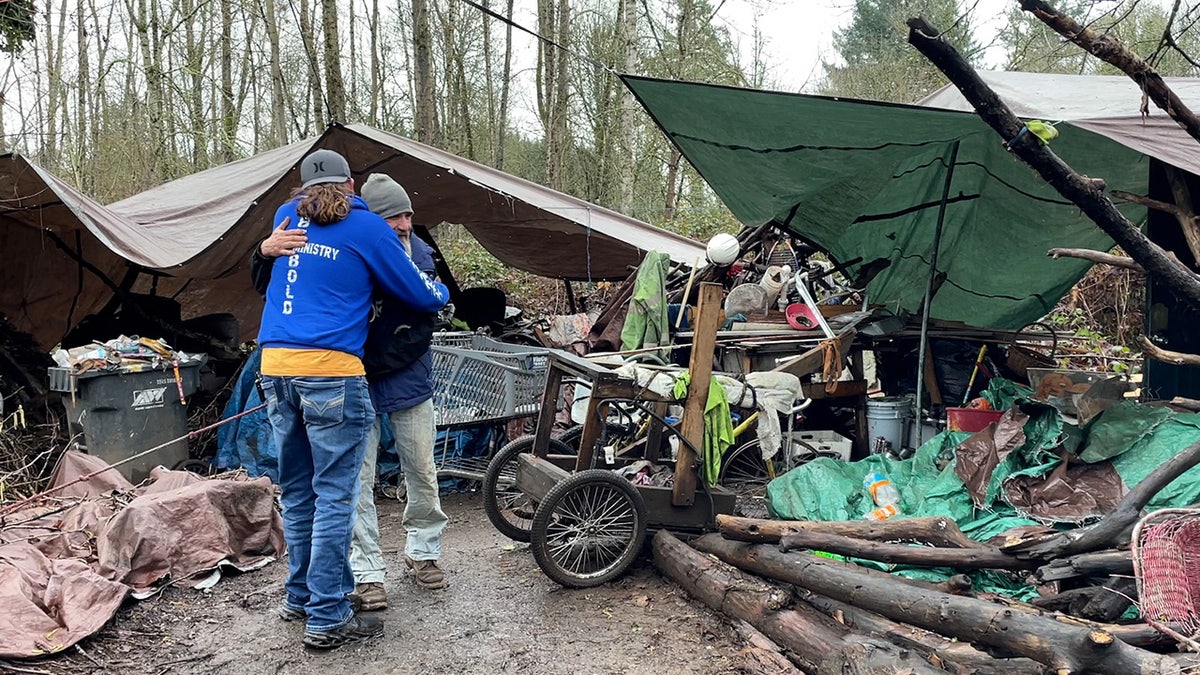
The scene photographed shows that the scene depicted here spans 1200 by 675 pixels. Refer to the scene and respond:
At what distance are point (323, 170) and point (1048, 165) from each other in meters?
2.87

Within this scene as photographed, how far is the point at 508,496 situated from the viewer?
16.7 ft

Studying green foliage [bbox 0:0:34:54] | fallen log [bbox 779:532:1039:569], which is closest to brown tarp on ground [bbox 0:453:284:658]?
fallen log [bbox 779:532:1039:569]

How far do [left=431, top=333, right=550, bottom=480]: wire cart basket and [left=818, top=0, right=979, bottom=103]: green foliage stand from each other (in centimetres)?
1075

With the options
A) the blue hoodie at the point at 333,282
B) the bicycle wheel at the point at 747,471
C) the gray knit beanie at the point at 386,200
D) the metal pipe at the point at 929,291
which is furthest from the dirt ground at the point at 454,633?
the metal pipe at the point at 929,291

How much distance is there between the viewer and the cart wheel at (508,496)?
4.69 metres

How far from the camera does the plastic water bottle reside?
15.7ft

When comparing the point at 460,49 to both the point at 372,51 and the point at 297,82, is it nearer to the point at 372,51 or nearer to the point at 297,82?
the point at 372,51

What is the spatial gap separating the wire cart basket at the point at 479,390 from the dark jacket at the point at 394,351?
1723 mm

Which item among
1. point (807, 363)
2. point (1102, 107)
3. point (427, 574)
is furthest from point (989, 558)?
Answer: point (807, 363)

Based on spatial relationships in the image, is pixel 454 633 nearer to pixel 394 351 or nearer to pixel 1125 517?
pixel 394 351

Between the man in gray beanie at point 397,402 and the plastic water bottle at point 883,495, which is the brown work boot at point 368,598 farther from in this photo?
the plastic water bottle at point 883,495

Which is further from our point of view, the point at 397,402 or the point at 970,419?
the point at 970,419

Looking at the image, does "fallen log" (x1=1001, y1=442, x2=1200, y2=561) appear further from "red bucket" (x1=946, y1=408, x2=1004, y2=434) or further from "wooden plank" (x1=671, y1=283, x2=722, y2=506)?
"red bucket" (x1=946, y1=408, x2=1004, y2=434)

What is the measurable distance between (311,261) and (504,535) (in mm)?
2209
